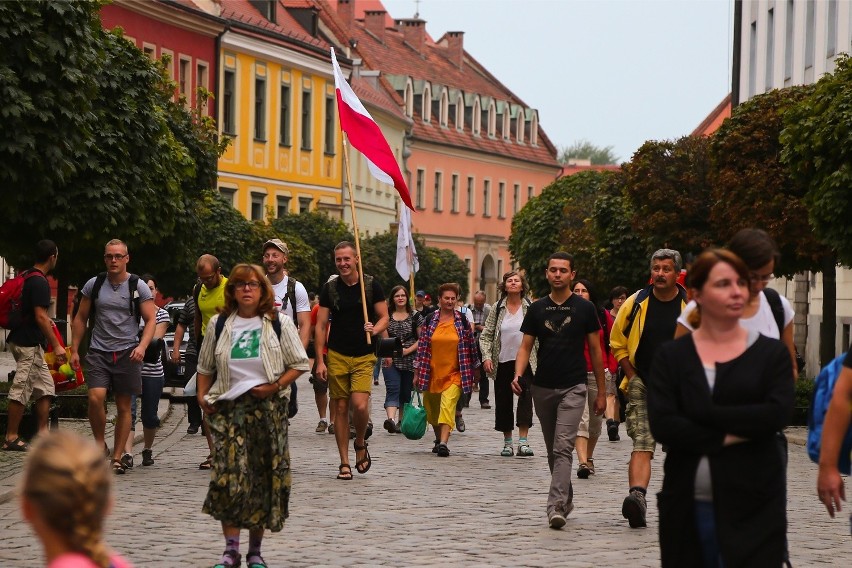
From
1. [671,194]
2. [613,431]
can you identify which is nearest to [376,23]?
[671,194]

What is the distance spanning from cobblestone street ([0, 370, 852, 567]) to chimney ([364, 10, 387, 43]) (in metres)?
76.1

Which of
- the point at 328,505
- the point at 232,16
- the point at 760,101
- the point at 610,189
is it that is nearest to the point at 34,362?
the point at 328,505

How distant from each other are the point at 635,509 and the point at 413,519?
1.51 metres

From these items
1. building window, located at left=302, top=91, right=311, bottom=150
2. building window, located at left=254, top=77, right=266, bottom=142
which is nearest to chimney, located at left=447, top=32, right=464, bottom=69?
building window, located at left=302, top=91, right=311, bottom=150

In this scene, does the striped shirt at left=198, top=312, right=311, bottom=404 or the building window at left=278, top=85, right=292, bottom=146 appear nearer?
the striped shirt at left=198, top=312, right=311, bottom=404

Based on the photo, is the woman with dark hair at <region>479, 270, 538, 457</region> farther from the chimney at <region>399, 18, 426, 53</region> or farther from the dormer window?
the chimney at <region>399, 18, 426, 53</region>

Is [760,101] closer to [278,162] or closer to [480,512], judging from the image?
[480,512]

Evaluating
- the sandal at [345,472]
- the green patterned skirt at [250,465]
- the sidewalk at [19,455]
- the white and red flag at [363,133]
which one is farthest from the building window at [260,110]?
the green patterned skirt at [250,465]

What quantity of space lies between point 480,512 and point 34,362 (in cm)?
553

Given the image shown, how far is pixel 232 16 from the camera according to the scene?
61.0 meters

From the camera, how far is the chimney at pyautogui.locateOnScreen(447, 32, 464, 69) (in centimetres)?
10200

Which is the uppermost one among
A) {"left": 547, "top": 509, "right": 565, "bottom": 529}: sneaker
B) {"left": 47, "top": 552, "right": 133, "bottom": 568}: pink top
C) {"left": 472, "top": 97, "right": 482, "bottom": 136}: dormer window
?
{"left": 472, "top": 97, "right": 482, "bottom": 136}: dormer window

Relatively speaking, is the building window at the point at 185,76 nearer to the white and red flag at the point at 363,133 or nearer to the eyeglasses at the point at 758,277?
the white and red flag at the point at 363,133

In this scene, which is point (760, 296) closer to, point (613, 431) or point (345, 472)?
point (345, 472)
